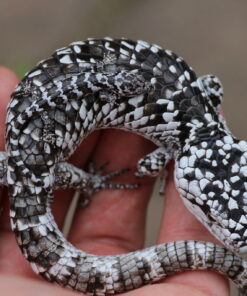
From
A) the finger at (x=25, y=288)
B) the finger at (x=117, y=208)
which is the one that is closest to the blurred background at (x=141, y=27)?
the finger at (x=117, y=208)

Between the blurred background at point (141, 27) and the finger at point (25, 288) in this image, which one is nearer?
the finger at point (25, 288)

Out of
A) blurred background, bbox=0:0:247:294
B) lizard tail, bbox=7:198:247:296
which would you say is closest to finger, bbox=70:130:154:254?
lizard tail, bbox=7:198:247:296

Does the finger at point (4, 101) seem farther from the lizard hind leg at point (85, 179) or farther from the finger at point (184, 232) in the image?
the finger at point (184, 232)

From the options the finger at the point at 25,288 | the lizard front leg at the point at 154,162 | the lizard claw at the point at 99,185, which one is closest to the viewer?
the finger at the point at 25,288

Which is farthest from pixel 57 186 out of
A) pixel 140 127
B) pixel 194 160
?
pixel 194 160

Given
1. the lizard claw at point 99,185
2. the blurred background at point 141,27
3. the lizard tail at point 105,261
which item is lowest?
the lizard tail at point 105,261

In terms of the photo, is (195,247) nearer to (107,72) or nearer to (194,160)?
(194,160)

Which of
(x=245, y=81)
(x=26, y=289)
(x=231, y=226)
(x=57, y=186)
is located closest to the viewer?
(x=26, y=289)
